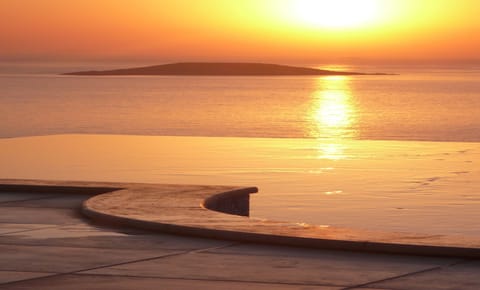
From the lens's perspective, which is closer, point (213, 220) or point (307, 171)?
point (213, 220)

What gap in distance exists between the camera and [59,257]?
1009cm

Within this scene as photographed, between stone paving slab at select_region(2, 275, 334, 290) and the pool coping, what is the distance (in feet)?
5.02

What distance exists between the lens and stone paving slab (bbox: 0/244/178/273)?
9656 mm

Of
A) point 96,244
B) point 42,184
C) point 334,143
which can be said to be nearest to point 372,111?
point 334,143

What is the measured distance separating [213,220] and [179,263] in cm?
182

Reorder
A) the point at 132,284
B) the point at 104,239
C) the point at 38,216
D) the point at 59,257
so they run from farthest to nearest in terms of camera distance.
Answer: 1. the point at 38,216
2. the point at 104,239
3. the point at 59,257
4. the point at 132,284

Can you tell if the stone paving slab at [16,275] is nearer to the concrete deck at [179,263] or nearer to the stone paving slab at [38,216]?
the concrete deck at [179,263]

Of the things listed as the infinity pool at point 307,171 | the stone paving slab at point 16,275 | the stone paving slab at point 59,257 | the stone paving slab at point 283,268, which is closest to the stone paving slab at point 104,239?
the stone paving slab at point 59,257

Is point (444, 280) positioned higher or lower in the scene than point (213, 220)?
lower

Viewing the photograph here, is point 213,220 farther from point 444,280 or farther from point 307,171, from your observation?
point 307,171

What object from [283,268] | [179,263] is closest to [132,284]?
[179,263]

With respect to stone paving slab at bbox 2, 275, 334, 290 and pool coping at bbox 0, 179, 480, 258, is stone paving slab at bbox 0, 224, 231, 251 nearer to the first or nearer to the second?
pool coping at bbox 0, 179, 480, 258

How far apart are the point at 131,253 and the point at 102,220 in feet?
5.86

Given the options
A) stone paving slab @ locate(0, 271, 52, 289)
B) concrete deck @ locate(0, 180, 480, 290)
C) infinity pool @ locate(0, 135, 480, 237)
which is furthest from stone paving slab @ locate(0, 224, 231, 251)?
infinity pool @ locate(0, 135, 480, 237)
